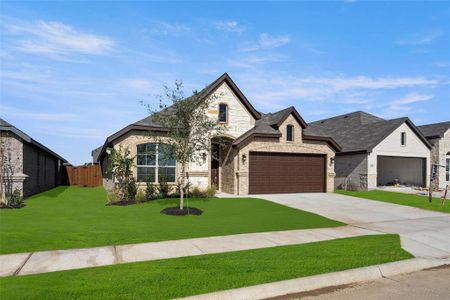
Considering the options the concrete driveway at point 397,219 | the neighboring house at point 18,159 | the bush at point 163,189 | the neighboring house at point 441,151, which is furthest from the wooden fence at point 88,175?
the neighboring house at point 441,151

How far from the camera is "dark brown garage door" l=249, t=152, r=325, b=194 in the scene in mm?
21734

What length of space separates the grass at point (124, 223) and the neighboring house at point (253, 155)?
14.4 ft

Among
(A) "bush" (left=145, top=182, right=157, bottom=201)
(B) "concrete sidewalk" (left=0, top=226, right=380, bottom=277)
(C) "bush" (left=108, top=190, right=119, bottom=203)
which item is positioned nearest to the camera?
(B) "concrete sidewalk" (left=0, top=226, right=380, bottom=277)

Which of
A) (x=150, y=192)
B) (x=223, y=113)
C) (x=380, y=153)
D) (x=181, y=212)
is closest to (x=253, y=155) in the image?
(x=223, y=113)

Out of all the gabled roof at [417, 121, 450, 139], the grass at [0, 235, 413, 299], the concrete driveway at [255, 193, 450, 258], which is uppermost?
the gabled roof at [417, 121, 450, 139]

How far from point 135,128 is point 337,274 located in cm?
1458

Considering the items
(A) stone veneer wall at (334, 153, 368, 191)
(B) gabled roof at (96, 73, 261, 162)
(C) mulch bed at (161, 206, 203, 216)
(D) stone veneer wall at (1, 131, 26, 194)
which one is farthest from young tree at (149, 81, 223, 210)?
(A) stone veneer wall at (334, 153, 368, 191)

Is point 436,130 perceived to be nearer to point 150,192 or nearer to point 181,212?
point 150,192

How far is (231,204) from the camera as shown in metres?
16.6

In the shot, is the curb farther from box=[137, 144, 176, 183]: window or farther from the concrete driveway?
box=[137, 144, 176, 183]: window

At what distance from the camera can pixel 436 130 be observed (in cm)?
3147

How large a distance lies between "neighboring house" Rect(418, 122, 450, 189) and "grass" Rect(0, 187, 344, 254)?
858 inches

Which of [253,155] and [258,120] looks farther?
[258,120]

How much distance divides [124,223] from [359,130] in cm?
2583
